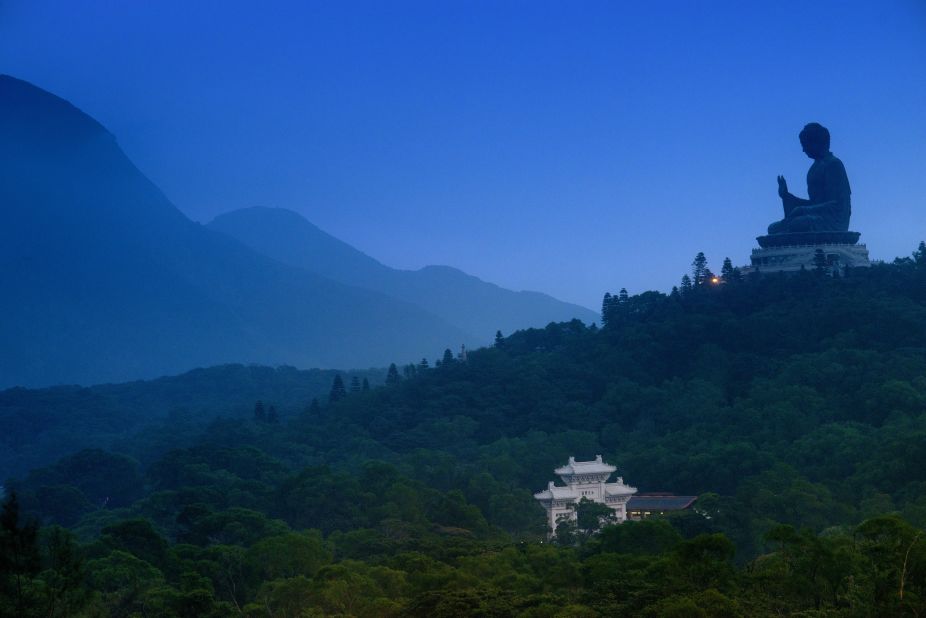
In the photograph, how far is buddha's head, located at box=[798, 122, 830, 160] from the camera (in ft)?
220

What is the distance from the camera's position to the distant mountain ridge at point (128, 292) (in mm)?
145000

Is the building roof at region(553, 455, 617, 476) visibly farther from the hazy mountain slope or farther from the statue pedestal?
the hazy mountain slope

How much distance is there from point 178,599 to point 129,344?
133671 mm

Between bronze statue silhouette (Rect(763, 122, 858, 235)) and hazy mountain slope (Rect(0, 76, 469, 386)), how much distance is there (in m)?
97.3

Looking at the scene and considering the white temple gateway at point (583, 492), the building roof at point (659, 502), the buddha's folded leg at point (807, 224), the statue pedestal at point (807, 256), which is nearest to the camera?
the building roof at point (659, 502)

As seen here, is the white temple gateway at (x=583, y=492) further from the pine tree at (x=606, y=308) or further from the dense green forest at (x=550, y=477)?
the pine tree at (x=606, y=308)

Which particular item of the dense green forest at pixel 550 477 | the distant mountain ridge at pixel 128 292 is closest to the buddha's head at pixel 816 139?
the dense green forest at pixel 550 477

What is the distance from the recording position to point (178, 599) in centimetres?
2748

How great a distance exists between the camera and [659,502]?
1641 inches

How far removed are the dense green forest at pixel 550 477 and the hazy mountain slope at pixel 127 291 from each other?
71.7m

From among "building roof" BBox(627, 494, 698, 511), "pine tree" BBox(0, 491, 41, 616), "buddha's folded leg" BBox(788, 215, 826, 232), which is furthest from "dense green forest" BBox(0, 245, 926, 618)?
"buddha's folded leg" BBox(788, 215, 826, 232)

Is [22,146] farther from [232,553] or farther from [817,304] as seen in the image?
[232,553]

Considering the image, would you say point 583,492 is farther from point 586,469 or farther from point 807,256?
point 807,256

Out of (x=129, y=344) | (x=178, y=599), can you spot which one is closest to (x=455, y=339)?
(x=129, y=344)
